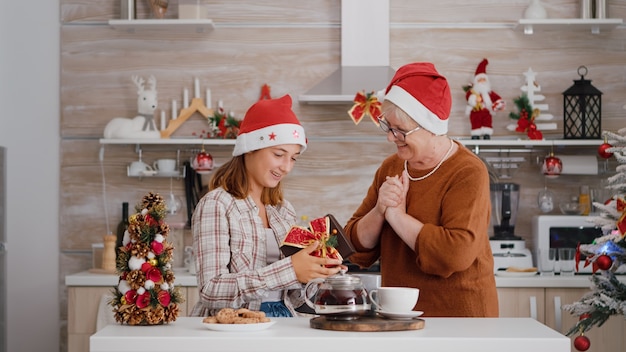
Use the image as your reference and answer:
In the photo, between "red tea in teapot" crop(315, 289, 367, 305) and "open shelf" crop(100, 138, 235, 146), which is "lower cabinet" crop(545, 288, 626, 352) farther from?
"red tea in teapot" crop(315, 289, 367, 305)

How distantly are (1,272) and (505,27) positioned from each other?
2.91m

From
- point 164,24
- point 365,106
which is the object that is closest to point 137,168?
point 164,24

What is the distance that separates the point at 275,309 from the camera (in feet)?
8.16

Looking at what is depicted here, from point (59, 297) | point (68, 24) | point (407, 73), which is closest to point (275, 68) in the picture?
point (68, 24)

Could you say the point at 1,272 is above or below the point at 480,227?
below

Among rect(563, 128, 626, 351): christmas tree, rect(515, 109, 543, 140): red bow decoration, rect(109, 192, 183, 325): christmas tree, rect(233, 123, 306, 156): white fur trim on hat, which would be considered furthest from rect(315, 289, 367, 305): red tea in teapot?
rect(515, 109, 543, 140): red bow decoration

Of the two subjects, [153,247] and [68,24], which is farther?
[68,24]

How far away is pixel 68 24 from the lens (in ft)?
15.9

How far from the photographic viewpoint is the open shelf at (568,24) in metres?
4.60

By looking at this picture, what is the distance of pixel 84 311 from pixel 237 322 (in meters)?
2.49

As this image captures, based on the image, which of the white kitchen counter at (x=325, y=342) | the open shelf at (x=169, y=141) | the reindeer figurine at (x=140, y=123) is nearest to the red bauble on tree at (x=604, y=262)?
the white kitchen counter at (x=325, y=342)

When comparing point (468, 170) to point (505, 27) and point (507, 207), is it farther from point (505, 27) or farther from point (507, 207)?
point (505, 27)

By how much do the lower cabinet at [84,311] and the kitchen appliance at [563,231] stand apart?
1.76 m

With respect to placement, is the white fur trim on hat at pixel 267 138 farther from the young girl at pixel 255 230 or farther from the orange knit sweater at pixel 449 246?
the orange knit sweater at pixel 449 246
